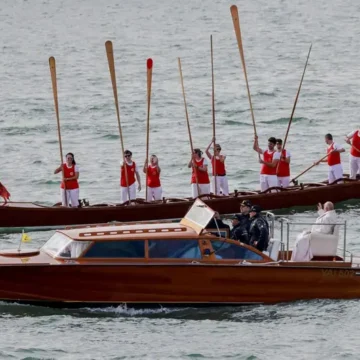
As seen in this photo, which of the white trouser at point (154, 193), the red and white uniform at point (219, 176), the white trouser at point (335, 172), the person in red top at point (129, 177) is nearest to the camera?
the person in red top at point (129, 177)

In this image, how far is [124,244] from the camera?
28562 mm

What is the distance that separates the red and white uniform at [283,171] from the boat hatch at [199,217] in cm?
986

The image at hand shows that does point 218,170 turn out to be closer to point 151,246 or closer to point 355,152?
point 355,152

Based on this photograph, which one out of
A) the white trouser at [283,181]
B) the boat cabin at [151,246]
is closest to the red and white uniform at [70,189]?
the white trouser at [283,181]

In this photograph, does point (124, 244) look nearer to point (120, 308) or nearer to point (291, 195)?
point (120, 308)

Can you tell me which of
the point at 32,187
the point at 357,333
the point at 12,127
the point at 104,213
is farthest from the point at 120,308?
the point at 12,127

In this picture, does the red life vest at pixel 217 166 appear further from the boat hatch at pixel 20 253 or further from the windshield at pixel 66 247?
the boat hatch at pixel 20 253

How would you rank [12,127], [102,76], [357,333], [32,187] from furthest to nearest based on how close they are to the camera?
[102,76] < [12,127] < [32,187] < [357,333]

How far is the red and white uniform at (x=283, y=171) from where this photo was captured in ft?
129

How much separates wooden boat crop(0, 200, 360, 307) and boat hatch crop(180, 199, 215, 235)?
1.3 inches

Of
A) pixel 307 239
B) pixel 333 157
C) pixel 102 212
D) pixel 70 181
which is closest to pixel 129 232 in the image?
pixel 307 239

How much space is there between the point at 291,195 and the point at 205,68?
35694 mm

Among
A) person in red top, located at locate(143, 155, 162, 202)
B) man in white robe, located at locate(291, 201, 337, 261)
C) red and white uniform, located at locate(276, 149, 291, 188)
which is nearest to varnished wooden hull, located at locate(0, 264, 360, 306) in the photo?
man in white robe, located at locate(291, 201, 337, 261)

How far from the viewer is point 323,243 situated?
2945 centimetres
